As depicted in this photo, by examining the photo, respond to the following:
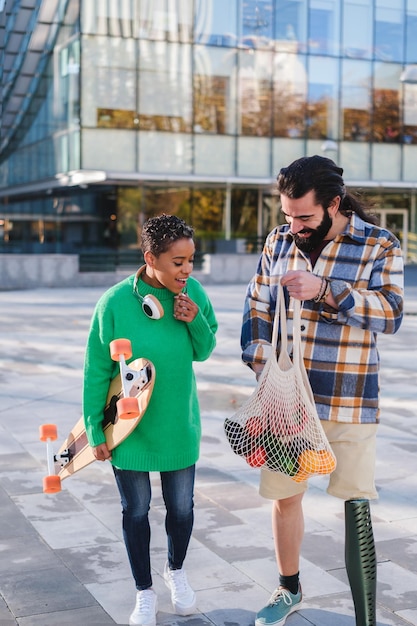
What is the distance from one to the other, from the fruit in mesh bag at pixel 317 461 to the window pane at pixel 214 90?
1126 inches

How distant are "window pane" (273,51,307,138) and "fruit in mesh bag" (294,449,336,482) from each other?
29.7m

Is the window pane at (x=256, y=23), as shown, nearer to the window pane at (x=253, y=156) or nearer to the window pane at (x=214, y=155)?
the window pane at (x=253, y=156)

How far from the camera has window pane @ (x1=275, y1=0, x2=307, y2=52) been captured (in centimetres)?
3155

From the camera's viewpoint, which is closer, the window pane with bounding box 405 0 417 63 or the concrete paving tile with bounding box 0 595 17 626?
the concrete paving tile with bounding box 0 595 17 626

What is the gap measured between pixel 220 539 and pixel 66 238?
31.9 m

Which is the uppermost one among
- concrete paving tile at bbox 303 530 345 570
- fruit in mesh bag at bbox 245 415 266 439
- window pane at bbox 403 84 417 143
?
window pane at bbox 403 84 417 143

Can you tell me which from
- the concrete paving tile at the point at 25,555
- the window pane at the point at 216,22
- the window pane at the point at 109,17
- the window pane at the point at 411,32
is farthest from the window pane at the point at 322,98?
the concrete paving tile at the point at 25,555

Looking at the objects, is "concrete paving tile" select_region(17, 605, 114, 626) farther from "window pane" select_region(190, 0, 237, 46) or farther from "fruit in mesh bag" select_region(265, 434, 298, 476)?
"window pane" select_region(190, 0, 237, 46)

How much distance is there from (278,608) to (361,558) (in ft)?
1.67

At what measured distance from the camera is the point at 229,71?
3138cm

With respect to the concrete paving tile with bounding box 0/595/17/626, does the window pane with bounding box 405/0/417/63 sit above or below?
above

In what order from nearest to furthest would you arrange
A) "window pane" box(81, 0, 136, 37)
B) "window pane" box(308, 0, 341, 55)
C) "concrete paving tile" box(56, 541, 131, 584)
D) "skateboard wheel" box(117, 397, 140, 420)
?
"skateboard wheel" box(117, 397, 140, 420) < "concrete paving tile" box(56, 541, 131, 584) < "window pane" box(81, 0, 136, 37) < "window pane" box(308, 0, 341, 55)

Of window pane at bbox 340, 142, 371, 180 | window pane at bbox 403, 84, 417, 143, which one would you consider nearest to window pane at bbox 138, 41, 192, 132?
window pane at bbox 340, 142, 371, 180

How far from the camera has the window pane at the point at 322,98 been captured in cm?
3231
